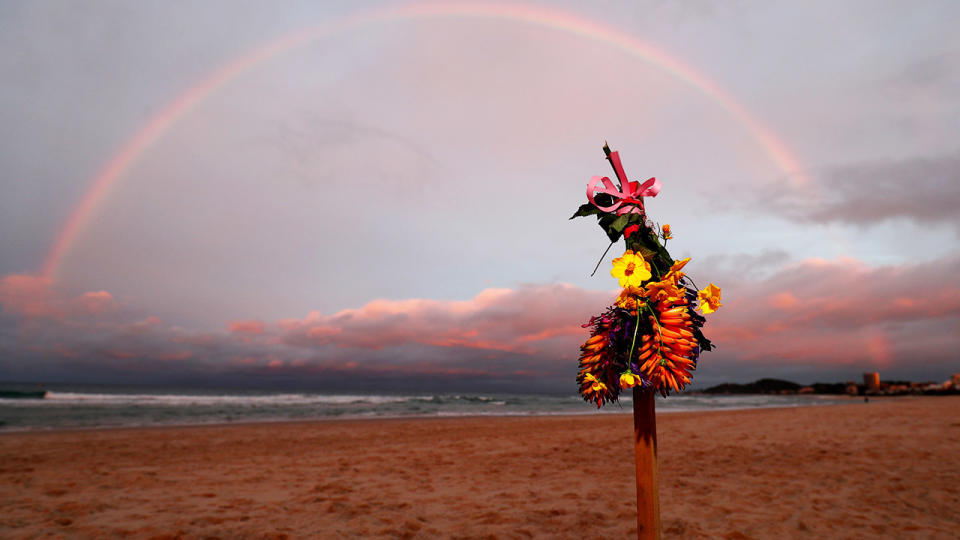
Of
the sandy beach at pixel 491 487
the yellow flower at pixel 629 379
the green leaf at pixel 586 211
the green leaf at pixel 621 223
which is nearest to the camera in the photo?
the yellow flower at pixel 629 379

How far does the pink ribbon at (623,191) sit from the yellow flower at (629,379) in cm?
82

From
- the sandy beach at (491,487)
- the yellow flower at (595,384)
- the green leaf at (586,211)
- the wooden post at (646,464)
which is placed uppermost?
the green leaf at (586,211)

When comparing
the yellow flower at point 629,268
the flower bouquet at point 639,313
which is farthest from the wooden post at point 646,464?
the yellow flower at point 629,268

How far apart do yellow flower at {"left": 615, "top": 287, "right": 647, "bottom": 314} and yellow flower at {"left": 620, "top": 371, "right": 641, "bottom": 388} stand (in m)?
0.32

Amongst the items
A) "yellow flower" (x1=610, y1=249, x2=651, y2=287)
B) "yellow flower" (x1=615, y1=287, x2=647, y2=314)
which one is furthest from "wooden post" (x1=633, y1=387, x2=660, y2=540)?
"yellow flower" (x1=610, y1=249, x2=651, y2=287)

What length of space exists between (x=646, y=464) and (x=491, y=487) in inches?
229

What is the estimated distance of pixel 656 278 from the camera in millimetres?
2455

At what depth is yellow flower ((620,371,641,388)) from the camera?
7.38ft

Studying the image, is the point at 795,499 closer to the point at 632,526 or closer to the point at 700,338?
the point at 632,526

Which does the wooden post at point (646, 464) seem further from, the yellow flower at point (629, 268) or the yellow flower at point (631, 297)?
the yellow flower at point (629, 268)

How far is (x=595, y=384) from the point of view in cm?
248

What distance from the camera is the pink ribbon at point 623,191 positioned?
8.18ft

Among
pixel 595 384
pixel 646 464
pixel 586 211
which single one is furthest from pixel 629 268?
pixel 646 464

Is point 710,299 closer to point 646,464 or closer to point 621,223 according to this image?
point 621,223
